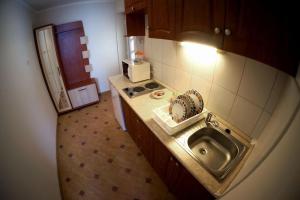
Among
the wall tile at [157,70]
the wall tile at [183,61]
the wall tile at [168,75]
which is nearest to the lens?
the wall tile at [183,61]

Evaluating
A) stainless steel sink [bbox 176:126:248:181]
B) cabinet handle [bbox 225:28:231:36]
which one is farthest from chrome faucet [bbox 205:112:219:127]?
cabinet handle [bbox 225:28:231:36]

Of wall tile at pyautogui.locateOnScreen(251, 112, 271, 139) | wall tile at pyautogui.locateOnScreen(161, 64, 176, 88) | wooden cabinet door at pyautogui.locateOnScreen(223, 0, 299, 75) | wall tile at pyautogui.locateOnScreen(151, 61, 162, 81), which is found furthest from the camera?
wall tile at pyautogui.locateOnScreen(151, 61, 162, 81)

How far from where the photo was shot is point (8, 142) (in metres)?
1.01

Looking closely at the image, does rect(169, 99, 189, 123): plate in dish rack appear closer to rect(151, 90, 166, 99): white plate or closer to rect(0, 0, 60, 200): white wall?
rect(151, 90, 166, 99): white plate

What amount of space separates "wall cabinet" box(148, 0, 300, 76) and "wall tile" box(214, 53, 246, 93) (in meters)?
0.40

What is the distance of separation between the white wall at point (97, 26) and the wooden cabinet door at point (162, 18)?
7.78ft

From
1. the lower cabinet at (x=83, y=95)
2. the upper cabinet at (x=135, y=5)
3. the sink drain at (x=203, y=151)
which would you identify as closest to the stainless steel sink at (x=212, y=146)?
the sink drain at (x=203, y=151)

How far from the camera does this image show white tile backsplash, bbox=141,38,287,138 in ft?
3.20

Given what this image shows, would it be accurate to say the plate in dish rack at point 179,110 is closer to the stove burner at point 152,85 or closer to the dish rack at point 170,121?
the dish rack at point 170,121

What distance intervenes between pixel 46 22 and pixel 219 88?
Answer: 3.37 metres

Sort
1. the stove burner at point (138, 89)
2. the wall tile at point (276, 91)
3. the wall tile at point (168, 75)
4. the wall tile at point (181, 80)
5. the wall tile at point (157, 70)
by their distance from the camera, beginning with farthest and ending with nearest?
the wall tile at point (157, 70) < the stove burner at point (138, 89) < the wall tile at point (168, 75) < the wall tile at point (181, 80) < the wall tile at point (276, 91)

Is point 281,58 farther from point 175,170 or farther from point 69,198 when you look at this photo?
point 69,198

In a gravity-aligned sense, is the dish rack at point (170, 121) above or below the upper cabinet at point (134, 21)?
below

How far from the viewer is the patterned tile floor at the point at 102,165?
1737 mm
